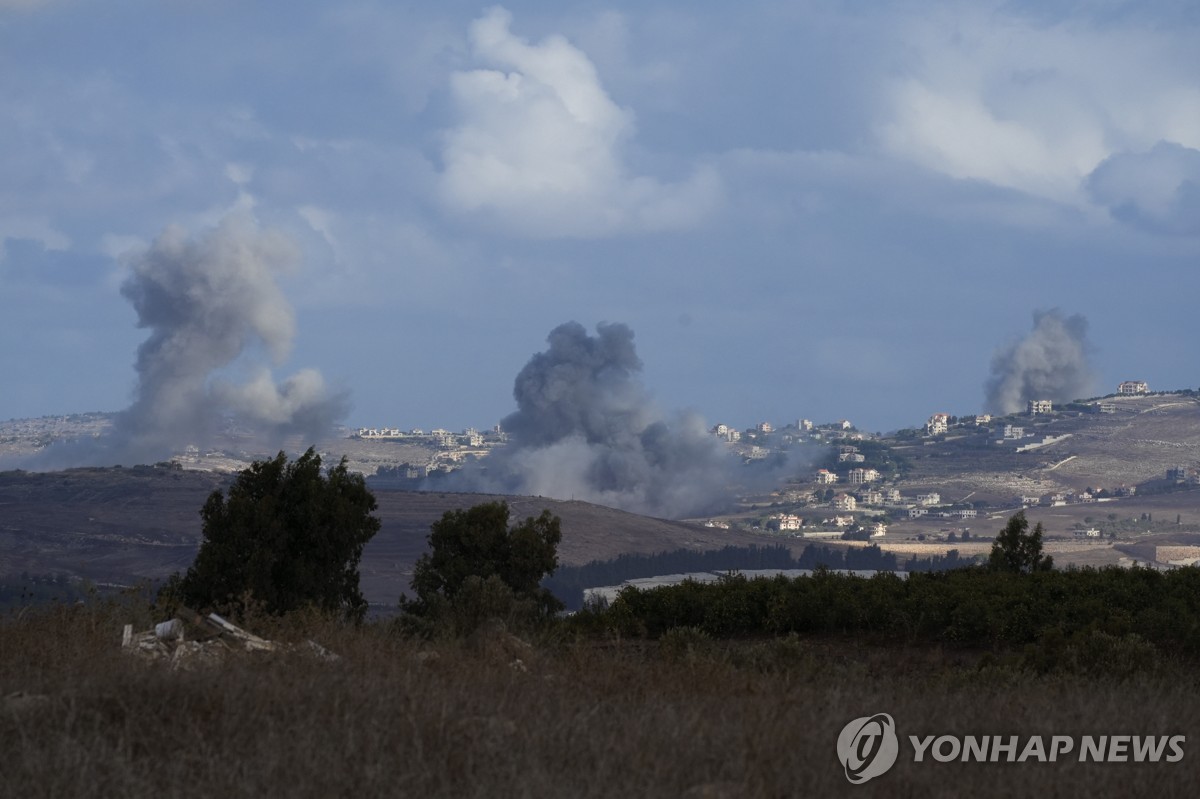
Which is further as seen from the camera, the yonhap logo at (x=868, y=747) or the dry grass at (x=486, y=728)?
the yonhap logo at (x=868, y=747)

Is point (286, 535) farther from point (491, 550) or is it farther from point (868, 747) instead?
point (868, 747)

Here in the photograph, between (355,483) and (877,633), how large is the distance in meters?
13.3

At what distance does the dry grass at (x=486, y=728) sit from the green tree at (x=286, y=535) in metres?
15.2

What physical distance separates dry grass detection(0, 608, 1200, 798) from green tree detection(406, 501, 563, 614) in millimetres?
19588

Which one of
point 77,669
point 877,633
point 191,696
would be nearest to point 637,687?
point 191,696

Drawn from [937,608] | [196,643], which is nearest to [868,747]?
[196,643]

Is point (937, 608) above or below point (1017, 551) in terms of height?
below

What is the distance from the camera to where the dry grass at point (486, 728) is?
700cm

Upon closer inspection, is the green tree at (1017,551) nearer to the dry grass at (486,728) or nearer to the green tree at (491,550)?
the green tree at (491,550)

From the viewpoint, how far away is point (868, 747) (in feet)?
26.4

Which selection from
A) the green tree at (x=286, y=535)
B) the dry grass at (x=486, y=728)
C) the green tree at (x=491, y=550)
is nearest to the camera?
the dry grass at (x=486, y=728)

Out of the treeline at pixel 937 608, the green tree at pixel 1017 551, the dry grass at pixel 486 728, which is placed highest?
the green tree at pixel 1017 551

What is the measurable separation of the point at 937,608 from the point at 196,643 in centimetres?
1058

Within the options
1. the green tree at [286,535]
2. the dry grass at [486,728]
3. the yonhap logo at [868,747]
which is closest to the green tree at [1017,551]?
the green tree at [286,535]
